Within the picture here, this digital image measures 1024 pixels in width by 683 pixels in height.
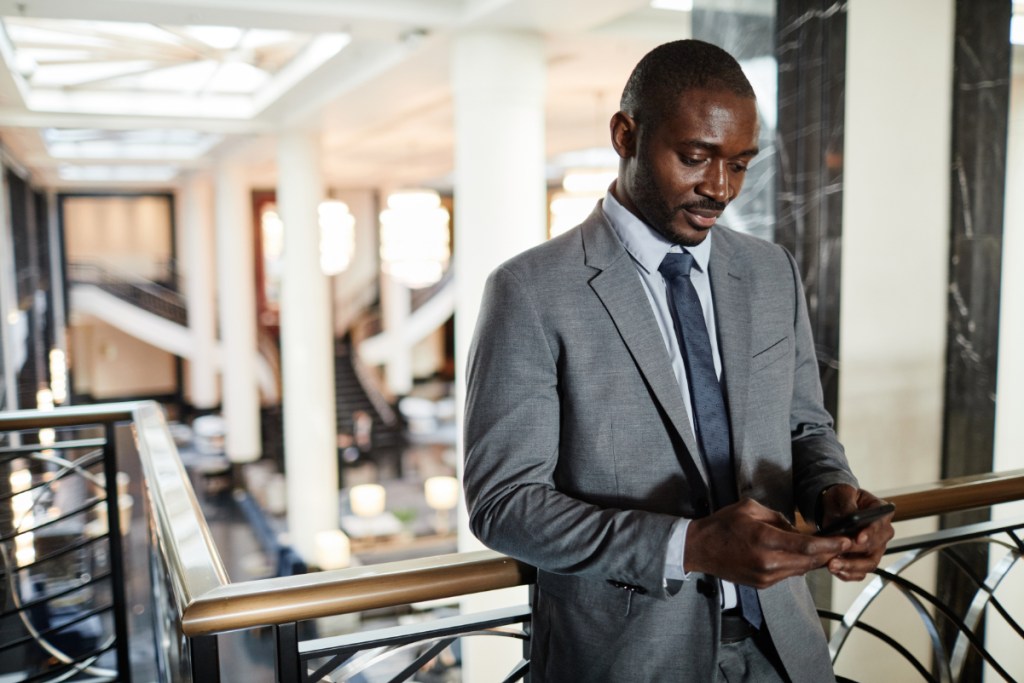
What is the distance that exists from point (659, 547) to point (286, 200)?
30.7ft

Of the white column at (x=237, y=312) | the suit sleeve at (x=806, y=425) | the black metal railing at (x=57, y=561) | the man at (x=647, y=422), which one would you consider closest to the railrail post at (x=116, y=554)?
the black metal railing at (x=57, y=561)

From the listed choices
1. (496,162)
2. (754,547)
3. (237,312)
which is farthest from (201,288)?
(754,547)

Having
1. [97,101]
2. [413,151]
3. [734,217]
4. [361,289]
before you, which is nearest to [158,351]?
[361,289]

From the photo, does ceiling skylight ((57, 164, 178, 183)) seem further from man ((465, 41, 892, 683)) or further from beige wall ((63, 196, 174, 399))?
man ((465, 41, 892, 683))

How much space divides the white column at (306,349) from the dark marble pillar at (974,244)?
771 centimetres

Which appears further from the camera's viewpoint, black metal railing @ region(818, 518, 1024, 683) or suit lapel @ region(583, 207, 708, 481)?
black metal railing @ region(818, 518, 1024, 683)

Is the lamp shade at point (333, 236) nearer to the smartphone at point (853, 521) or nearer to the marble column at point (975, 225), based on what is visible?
the marble column at point (975, 225)

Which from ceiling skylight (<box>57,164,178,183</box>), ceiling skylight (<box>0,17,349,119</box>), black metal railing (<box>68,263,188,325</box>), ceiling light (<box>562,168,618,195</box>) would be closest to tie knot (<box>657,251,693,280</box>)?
ceiling skylight (<box>0,17,349,119</box>)

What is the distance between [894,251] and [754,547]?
2.39 metres

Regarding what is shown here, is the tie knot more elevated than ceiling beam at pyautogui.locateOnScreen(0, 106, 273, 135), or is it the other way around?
ceiling beam at pyautogui.locateOnScreen(0, 106, 273, 135)

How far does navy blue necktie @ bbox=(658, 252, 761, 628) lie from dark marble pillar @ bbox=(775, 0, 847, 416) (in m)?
1.74

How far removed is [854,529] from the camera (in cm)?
127

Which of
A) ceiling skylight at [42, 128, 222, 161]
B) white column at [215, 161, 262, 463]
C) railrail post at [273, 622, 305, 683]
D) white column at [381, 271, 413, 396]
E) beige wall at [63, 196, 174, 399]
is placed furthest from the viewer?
white column at [381, 271, 413, 396]

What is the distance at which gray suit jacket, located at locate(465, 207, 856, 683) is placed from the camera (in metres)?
1.34
